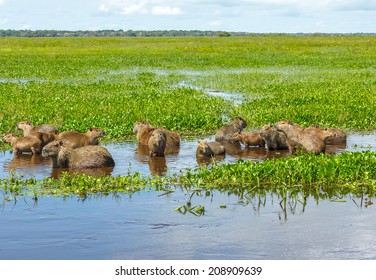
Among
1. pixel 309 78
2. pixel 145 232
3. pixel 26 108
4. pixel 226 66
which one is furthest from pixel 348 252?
pixel 226 66

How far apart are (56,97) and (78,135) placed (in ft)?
36.1

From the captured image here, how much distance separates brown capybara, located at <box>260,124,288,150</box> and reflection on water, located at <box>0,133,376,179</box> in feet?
0.58

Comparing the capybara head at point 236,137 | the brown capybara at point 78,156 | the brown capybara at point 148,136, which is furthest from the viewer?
the capybara head at point 236,137

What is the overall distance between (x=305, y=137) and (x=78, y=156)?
4913 mm

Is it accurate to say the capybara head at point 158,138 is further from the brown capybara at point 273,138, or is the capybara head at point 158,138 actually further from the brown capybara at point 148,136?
the brown capybara at point 273,138

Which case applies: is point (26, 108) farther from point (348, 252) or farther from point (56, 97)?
point (348, 252)

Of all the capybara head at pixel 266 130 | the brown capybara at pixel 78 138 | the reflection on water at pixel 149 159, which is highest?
the capybara head at pixel 266 130

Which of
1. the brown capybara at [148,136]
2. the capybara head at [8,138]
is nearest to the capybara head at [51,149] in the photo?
the capybara head at [8,138]

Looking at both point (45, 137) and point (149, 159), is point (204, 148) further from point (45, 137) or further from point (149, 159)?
point (45, 137)

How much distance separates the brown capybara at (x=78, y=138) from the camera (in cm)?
1506

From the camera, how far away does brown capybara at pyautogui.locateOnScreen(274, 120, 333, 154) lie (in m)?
14.5

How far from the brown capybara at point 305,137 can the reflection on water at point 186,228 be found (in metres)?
3.62

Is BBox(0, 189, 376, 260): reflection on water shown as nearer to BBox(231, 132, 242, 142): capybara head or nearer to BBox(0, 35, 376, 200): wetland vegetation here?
BBox(0, 35, 376, 200): wetland vegetation

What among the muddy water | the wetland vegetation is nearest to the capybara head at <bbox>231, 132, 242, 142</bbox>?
the wetland vegetation
